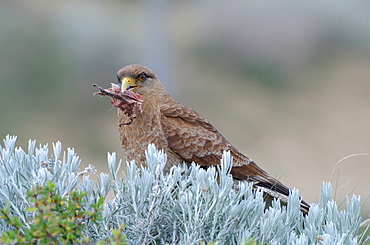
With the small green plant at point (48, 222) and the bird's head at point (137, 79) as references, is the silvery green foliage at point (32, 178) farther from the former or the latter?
the bird's head at point (137, 79)

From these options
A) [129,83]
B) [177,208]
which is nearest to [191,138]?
[129,83]

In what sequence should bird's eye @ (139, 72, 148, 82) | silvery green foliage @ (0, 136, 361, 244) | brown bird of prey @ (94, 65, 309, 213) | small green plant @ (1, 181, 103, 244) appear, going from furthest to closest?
bird's eye @ (139, 72, 148, 82) < brown bird of prey @ (94, 65, 309, 213) < silvery green foliage @ (0, 136, 361, 244) < small green plant @ (1, 181, 103, 244)

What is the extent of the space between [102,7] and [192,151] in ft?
41.8

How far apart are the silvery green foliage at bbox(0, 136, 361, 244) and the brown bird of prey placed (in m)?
1.13

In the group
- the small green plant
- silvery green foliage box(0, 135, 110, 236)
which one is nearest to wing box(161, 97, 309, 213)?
silvery green foliage box(0, 135, 110, 236)

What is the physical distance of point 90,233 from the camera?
2.62 metres

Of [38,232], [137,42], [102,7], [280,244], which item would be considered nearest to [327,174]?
[137,42]

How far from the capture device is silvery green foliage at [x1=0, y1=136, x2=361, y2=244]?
252 cm

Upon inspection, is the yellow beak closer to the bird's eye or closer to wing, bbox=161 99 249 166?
the bird's eye

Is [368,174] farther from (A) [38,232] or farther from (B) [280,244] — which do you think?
(A) [38,232]

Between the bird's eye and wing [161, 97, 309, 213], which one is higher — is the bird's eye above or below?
above

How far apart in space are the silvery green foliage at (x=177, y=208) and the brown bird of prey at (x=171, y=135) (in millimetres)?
1132

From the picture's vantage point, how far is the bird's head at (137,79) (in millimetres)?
4289

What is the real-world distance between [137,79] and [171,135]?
554mm
